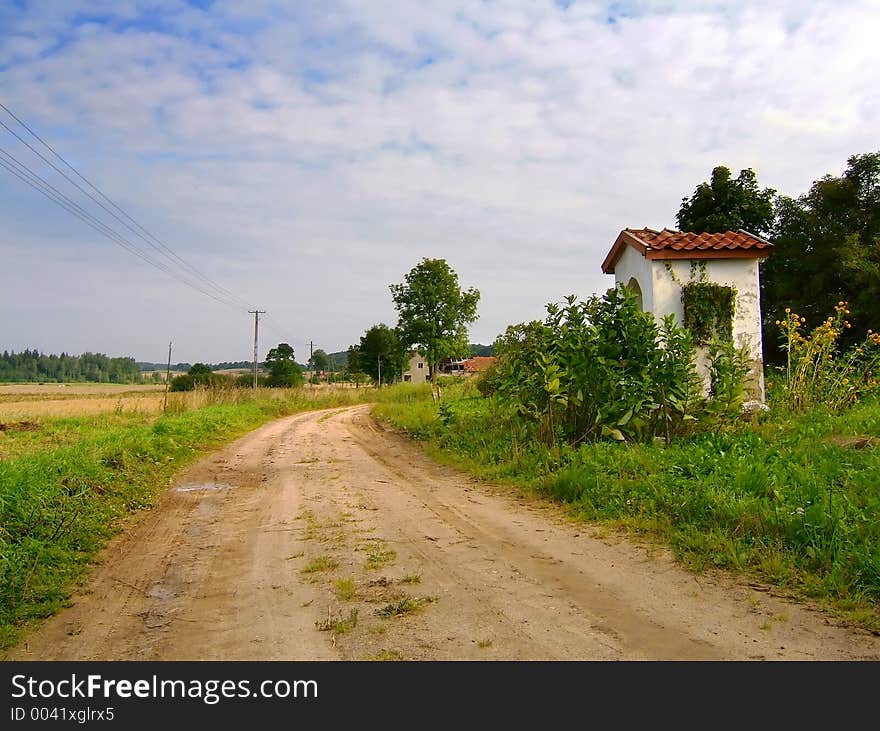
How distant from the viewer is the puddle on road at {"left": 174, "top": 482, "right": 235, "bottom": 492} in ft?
31.8

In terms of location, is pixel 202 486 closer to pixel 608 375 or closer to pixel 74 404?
pixel 608 375

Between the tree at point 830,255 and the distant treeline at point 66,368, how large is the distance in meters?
91.8

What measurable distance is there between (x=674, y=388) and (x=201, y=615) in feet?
23.3

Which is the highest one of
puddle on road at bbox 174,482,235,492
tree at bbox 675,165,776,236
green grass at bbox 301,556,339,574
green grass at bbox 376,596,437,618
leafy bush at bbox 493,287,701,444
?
tree at bbox 675,165,776,236

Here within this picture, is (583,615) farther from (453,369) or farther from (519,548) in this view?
(453,369)

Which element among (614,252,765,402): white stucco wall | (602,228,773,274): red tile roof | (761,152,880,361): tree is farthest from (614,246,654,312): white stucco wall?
(761,152,880,361): tree

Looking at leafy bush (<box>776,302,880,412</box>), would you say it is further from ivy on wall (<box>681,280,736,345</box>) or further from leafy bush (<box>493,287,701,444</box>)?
leafy bush (<box>493,287,701,444</box>)

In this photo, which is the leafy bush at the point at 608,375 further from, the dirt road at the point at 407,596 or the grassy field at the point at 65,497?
the grassy field at the point at 65,497

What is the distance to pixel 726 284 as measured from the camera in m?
11.9

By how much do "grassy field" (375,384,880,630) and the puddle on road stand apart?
12.4ft

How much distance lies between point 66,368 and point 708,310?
11589 cm

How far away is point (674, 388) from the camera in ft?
30.8

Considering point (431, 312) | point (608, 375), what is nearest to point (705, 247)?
point (608, 375)
